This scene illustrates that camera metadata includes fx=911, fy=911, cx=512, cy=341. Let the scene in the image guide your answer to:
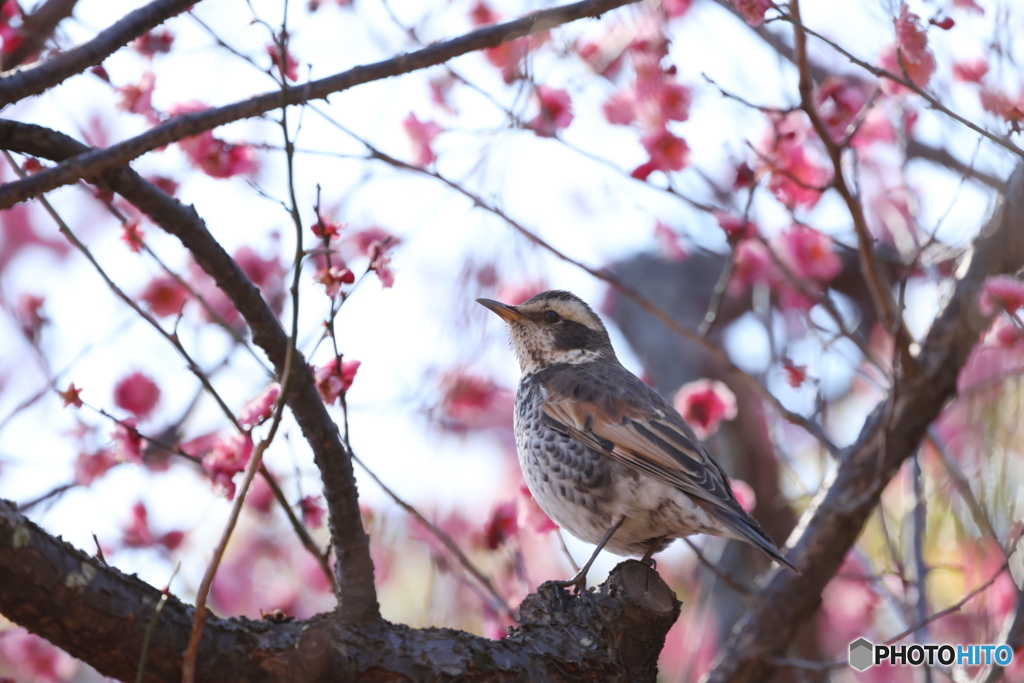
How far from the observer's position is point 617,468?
152 inches

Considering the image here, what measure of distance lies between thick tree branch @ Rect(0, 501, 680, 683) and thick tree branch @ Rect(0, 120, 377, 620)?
6.6 inches

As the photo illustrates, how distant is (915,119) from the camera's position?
5477 mm

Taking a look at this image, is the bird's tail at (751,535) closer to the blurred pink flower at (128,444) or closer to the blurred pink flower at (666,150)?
the blurred pink flower at (666,150)

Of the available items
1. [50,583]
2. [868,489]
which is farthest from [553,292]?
[50,583]

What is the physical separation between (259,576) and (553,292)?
10.4ft

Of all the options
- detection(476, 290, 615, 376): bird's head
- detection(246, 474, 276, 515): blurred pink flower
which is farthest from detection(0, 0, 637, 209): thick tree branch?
detection(246, 474, 276, 515): blurred pink flower

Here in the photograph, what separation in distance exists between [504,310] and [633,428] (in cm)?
118

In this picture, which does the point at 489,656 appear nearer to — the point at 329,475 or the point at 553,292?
the point at 329,475

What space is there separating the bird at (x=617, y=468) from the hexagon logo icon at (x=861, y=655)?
0.80m

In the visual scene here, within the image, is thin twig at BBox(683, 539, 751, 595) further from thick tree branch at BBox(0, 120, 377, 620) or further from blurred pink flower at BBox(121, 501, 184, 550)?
blurred pink flower at BBox(121, 501, 184, 550)

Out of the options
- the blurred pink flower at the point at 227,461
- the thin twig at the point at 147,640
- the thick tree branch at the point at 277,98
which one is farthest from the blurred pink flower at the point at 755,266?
the thin twig at the point at 147,640

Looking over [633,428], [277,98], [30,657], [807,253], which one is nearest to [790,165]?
[807,253]

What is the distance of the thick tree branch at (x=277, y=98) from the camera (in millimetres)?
2439

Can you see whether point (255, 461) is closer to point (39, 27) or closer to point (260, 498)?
point (39, 27)
